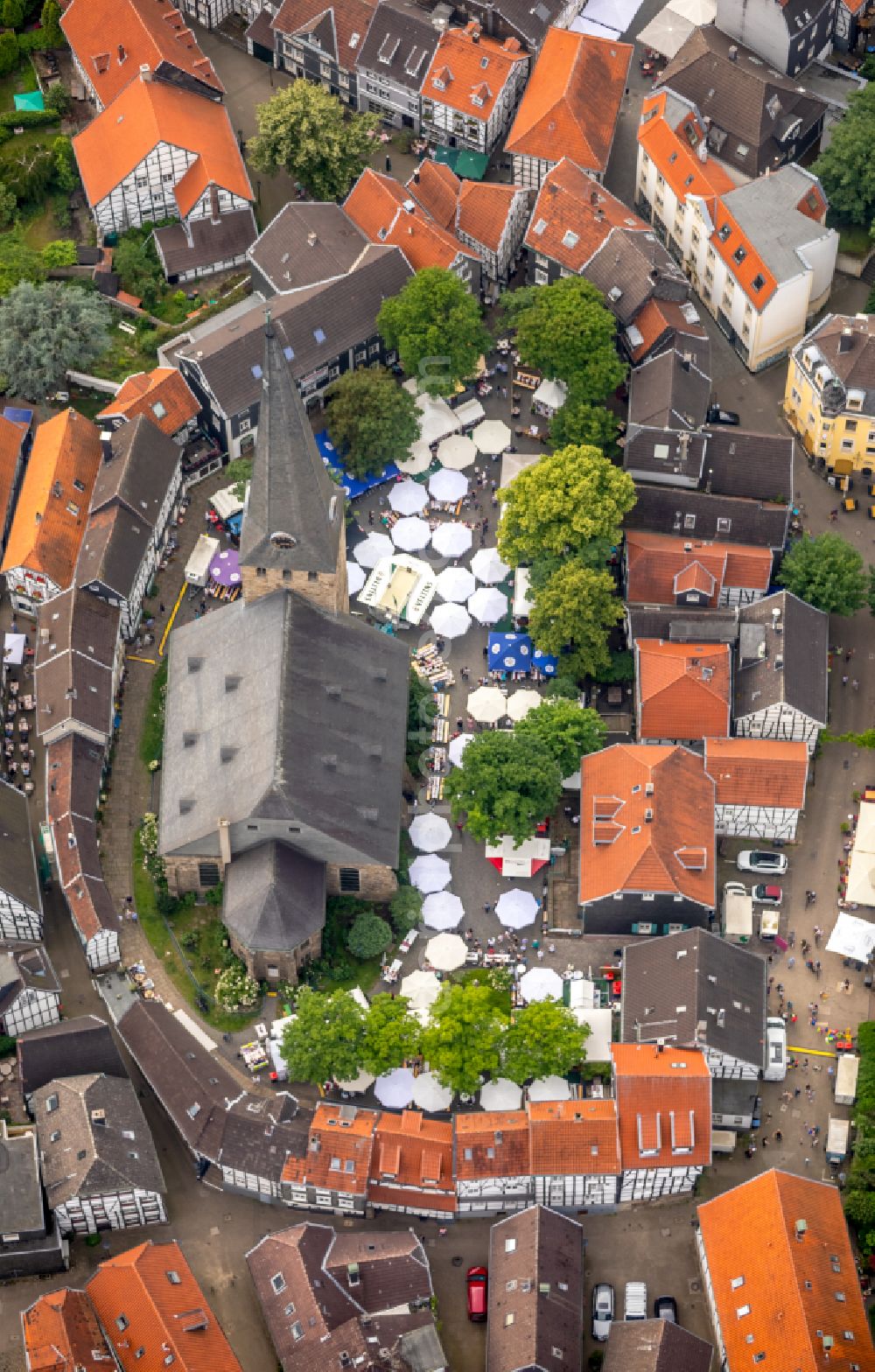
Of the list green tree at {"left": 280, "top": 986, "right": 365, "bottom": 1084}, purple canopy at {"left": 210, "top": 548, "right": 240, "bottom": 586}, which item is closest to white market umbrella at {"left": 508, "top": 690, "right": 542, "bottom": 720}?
purple canopy at {"left": 210, "top": 548, "right": 240, "bottom": 586}

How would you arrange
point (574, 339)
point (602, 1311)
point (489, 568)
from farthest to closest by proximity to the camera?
point (574, 339), point (489, 568), point (602, 1311)

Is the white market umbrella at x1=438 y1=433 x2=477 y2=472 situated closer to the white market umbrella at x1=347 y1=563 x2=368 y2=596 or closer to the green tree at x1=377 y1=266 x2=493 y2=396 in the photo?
the green tree at x1=377 y1=266 x2=493 y2=396

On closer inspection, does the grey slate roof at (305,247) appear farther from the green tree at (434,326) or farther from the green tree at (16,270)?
the green tree at (16,270)

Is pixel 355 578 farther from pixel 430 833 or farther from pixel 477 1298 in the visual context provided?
pixel 477 1298

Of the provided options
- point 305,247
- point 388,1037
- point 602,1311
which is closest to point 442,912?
point 388,1037

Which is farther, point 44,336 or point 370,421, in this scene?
point 44,336

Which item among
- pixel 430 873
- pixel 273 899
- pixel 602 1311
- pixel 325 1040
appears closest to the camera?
pixel 602 1311

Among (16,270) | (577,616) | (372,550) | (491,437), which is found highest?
(16,270)

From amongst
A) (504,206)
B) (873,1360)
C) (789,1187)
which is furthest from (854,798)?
(504,206)
